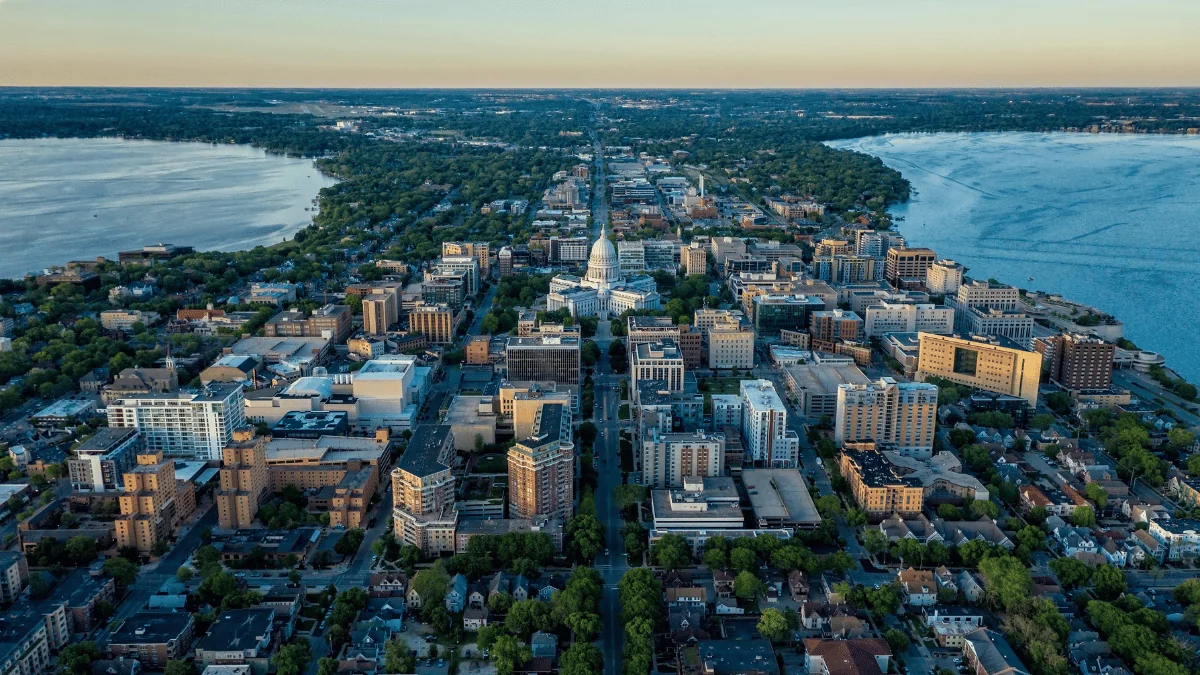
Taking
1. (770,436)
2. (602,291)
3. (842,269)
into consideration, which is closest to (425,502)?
(770,436)

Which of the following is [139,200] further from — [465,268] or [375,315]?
[375,315]

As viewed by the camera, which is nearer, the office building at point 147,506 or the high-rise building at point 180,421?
the office building at point 147,506

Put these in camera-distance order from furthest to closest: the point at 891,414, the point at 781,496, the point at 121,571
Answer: the point at 891,414, the point at 781,496, the point at 121,571

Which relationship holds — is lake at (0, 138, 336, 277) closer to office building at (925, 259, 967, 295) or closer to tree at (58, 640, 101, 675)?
office building at (925, 259, 967, 295)

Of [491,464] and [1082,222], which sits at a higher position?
[1082,222]

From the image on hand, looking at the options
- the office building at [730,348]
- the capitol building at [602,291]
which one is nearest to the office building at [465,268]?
the capitol building at [602,291]

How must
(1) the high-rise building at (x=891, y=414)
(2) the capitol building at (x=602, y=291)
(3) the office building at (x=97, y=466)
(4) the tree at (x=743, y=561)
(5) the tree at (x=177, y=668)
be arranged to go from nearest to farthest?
1. (5) the tree at (x=177, y=668)
2. (4) the tree at (x=743, y=561)
3. (3) the office building at (x=97, y=466)
4. (1) the high-rise building at (x=891, y=414)
5. (2) the capitol building at (x=602, y=291)

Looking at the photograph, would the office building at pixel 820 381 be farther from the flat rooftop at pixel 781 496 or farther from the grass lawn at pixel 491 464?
the grass lawn at pixel 491 464
